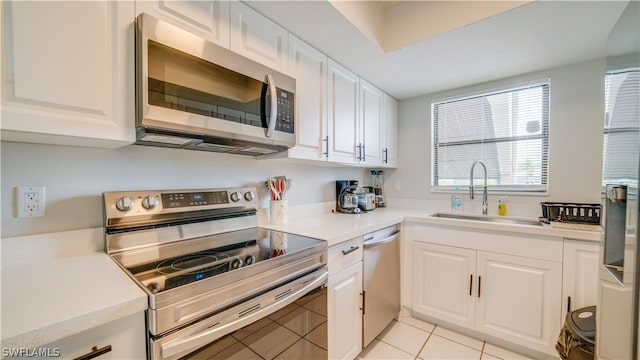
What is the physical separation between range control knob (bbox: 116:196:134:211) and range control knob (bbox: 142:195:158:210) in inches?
1.9

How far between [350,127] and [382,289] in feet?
4.16

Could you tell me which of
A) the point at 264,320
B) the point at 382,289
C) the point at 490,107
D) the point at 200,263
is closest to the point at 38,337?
the point at 200,263

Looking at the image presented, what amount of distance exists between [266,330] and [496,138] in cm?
251

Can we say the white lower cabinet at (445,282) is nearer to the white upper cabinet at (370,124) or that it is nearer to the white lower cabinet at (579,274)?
the white lower cabinet at (579,274)

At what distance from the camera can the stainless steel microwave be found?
0.96m

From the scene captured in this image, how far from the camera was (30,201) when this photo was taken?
96 centimetres

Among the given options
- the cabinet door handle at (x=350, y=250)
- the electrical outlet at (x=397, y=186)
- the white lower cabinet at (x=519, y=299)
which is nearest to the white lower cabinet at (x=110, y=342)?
the cabinet door handle at (x=350, y=250)

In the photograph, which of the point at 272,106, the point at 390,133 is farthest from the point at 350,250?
the point at 390,133

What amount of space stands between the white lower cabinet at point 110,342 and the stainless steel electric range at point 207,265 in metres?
0.03

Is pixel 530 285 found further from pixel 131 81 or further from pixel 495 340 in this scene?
pixel 131 81

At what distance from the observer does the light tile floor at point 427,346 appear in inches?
67.0

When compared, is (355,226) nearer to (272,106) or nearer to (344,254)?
(344,254)

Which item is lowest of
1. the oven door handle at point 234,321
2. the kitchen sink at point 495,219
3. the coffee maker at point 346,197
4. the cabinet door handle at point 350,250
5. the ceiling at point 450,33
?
the oven door handle at point 234,321

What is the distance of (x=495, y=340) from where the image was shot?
1.82 m
